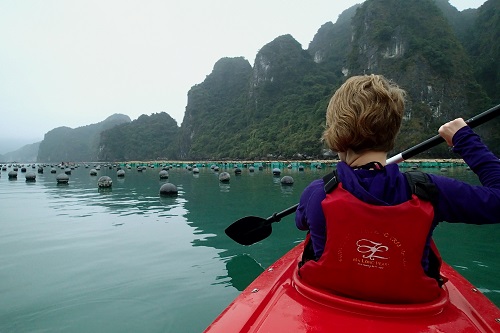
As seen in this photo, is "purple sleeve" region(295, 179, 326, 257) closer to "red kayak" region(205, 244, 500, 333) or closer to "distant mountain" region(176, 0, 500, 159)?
"red kayak" region(205, 244, 500, 333)

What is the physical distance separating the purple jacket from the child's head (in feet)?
0.52

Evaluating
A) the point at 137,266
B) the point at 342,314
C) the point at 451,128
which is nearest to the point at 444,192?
the point at 451,128

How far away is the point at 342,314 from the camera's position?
1.80m

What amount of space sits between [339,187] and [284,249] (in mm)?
5024

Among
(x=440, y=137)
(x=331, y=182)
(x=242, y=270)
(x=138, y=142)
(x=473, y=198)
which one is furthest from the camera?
(x=138, y=142)

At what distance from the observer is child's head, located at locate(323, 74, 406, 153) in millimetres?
1784

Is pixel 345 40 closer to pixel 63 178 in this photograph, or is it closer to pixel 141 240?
pixel 63 178

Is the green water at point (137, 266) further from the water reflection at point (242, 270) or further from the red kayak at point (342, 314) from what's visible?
the red kayak at point (342, 314)

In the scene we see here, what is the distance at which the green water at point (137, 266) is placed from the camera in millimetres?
3879

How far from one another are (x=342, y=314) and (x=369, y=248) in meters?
0.44

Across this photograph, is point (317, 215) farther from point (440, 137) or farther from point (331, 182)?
point (440, 137)

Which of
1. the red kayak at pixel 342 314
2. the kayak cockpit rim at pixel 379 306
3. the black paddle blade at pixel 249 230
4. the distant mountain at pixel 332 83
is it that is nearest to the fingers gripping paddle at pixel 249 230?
Result: the black paddle blade at pixel 249 230

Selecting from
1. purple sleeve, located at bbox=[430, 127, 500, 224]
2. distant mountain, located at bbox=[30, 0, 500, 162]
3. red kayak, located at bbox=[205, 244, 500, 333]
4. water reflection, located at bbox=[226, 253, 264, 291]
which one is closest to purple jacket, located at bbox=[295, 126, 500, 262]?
purple sleeve, located at bbox=[430, 127, 500, 224]

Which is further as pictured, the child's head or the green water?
the green water
